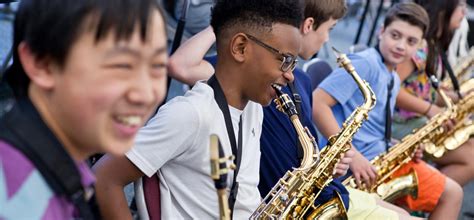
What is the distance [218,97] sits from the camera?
235cm

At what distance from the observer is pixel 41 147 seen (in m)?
1.35

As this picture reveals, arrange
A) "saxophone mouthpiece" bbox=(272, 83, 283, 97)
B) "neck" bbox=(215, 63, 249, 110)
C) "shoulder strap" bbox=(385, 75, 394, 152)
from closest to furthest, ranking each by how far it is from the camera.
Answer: "neck" bbox=(215, 63, 249, 110), "saxophone mouthpiece" bbox=(272, 83, 283, 97), "shoulder strap" bbox=(385, 75, 394, 152)

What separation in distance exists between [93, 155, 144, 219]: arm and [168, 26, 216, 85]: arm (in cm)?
72

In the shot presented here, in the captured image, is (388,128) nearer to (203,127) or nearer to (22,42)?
(203,127)

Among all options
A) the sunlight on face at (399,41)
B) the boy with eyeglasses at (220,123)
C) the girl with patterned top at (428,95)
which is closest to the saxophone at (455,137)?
the girl with patterned top at (428,95)

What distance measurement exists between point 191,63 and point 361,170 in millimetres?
1172

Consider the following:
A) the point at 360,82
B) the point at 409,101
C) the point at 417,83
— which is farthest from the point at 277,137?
the point at 417,83

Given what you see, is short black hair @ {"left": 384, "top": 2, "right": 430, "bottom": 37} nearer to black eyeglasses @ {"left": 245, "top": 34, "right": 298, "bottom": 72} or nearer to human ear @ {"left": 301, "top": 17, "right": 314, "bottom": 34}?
human ear @ {"left": 301, "top": 17, "right": 314, "bottom": 34}

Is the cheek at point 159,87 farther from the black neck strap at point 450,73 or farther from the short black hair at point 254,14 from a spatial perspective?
the black neck strap at point 450,73

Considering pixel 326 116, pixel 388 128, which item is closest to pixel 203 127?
pixel 326 116

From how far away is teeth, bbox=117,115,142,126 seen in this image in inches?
54.6

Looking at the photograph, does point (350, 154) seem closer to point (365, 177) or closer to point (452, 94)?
point (365, 177)

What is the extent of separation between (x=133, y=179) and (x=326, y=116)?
160 centimetres

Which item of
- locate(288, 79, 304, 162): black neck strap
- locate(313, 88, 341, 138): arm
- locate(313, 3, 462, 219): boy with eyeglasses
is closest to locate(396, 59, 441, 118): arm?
locate(313, 3, 462, 219): boy with eyeglasses
